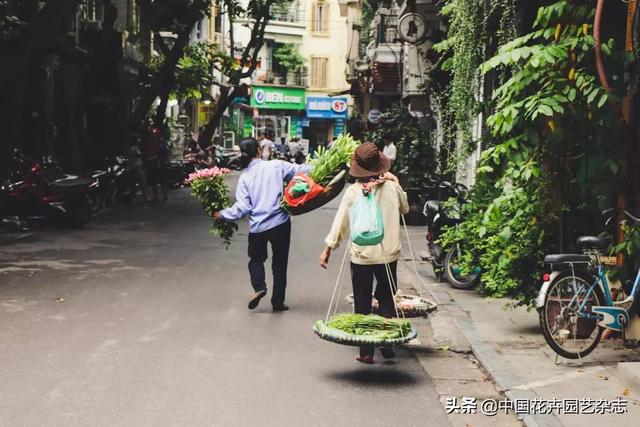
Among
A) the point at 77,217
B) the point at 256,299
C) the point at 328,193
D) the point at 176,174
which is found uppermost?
the point at 328,193

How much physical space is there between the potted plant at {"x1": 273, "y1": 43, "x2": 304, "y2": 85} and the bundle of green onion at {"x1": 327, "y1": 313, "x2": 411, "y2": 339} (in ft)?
199

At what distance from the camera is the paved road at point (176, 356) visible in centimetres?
601

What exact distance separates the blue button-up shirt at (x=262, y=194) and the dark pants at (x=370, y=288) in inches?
83.2

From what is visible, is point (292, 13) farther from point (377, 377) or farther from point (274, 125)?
point (377, 377)

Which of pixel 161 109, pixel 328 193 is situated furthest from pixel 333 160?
pixel 161 109

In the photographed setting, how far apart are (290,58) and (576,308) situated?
60871mm

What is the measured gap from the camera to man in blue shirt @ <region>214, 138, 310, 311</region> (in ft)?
31.4

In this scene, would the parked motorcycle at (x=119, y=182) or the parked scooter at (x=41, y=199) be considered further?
the parked motorcycle at (x=119, y=182)

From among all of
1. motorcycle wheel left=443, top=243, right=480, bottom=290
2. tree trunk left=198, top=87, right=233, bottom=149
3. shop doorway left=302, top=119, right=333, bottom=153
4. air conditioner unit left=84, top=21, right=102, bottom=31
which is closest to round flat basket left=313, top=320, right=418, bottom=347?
motorcycle wheel left=443, top=243, right=480, bottom=290

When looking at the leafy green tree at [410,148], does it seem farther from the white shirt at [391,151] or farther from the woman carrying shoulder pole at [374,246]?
the woman carrying shoulder pole at [374,246]

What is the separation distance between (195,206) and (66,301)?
13.6 m

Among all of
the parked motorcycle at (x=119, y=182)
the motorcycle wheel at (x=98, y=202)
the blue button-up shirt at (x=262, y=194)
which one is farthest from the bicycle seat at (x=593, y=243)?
the parked motorcycle at (x=119, y=182)

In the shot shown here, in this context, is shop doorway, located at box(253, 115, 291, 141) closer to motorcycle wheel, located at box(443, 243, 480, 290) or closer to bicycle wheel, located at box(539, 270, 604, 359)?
motorcycle wheel, located at box(443, 243, 480, 290)

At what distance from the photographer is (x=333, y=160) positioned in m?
9.02
